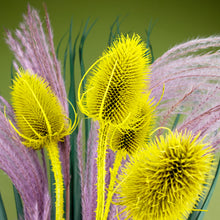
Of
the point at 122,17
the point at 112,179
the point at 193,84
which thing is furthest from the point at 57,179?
the point at 122,17

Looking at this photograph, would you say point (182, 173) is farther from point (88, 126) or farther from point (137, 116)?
point (88, 126)

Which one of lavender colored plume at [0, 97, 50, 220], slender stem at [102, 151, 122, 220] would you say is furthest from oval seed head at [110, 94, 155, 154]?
lavender colored plume at [0, 97, 50, 220]

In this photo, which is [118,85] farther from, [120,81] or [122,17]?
[122,17]

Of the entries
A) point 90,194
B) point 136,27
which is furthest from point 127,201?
point 136,27

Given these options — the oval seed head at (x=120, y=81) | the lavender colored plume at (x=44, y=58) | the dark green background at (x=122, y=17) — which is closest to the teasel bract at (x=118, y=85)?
the oval seed head at (x=120, y=81)

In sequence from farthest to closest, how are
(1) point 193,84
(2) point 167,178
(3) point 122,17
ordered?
(3) point 122,17, (1) point 193,84, (2) point 167,178

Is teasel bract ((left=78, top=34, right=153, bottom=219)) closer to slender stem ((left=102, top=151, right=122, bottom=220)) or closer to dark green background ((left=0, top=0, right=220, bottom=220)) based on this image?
slender stem ((left=102, top=151, right=122, bottom=220))

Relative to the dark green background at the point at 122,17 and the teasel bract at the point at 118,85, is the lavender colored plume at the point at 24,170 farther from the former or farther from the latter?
the dark green background at the point at 122,17
